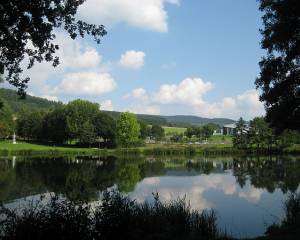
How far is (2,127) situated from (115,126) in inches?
1310

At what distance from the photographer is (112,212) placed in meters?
13.9

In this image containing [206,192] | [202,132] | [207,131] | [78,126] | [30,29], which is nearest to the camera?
[30,29]

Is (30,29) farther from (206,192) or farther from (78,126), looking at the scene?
(78,126)

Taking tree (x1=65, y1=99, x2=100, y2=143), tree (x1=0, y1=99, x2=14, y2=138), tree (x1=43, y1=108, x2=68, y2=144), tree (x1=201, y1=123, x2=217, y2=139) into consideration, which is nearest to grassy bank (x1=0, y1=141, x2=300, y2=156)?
tree (x1=0, y1=99, x2=14, y2=138)

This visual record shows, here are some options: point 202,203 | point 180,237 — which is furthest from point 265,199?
point 180,237

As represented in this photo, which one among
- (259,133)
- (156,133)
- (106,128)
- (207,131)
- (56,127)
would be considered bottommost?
(259,133)

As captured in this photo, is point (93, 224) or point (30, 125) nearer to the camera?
point (93, 224)

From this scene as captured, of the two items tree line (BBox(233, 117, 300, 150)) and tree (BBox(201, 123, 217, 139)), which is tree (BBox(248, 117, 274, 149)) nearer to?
tree line (BBox(233, 117, 300, 150))

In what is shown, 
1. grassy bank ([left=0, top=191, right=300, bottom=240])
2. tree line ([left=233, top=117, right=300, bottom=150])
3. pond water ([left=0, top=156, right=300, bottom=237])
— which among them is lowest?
pond water ([left=0, top=156, right=300, bottom=237])

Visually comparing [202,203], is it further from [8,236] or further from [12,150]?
[12,150]

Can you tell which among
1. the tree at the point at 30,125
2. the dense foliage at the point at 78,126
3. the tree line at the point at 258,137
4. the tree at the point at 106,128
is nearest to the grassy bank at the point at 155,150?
the tree line at the point at 258,137

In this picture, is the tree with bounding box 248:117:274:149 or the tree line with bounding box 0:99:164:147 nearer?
the tree with bounding box 248:117:274:149

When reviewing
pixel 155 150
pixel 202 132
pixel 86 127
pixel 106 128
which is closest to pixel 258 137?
pixel 155 150

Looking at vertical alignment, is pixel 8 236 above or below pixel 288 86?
below
